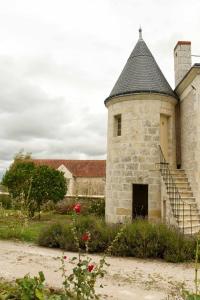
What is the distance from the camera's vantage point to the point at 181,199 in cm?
1055

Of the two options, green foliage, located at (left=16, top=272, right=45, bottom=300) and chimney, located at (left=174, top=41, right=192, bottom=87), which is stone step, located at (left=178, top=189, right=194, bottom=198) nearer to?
chimney, located at (left=174, top=41, right=192, bottom=87)

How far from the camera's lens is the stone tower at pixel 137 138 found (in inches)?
461

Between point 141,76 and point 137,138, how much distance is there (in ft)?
8.39

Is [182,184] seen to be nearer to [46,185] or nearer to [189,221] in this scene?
[189,221]

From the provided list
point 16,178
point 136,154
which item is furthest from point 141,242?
point 16,178

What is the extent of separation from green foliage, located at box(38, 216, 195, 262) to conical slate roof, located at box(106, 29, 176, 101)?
5605 mm

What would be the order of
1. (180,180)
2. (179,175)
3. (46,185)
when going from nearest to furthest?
(180,180)
(179,175)
(46,185)

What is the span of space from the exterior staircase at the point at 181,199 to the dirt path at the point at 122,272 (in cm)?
250

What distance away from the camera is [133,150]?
11.9 meters

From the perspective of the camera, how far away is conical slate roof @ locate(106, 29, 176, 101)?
477 inches

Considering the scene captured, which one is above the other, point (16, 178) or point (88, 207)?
point (16, 178)

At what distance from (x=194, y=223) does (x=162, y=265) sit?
3540 millimetres

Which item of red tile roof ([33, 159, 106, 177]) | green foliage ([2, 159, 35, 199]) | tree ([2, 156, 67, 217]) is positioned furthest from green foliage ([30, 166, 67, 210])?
red tile roof ([33, 159, 106, 177])

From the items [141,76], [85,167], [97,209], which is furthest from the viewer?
[85,167]
